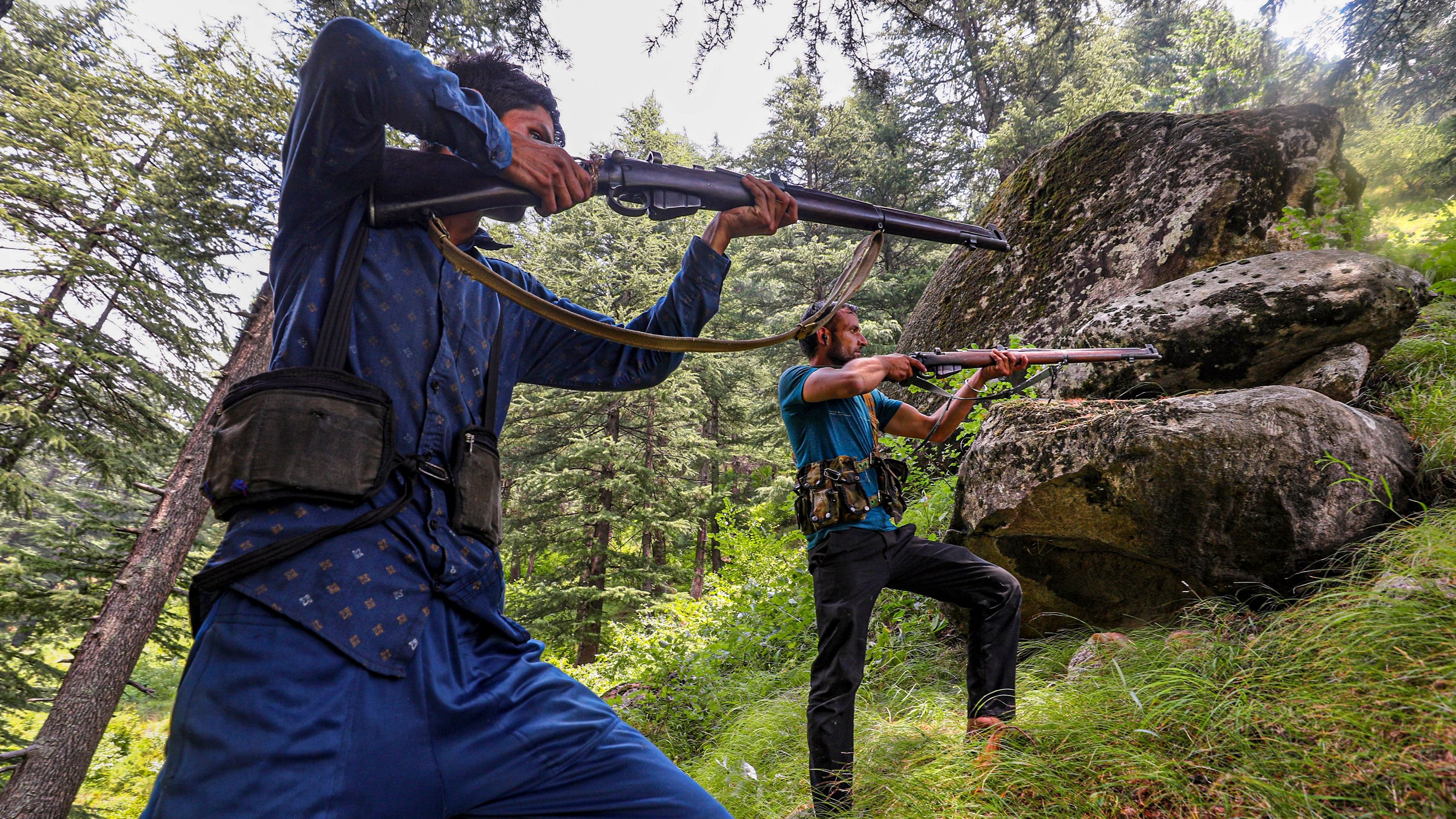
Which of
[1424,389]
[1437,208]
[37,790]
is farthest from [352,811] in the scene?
[1437,208]

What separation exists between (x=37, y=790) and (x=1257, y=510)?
10280 millimetres

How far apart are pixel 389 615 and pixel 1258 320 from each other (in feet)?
16.5

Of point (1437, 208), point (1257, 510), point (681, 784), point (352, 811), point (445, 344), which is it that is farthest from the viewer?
point (1437, 208)

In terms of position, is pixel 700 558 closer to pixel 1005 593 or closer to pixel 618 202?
pixel 1005 593

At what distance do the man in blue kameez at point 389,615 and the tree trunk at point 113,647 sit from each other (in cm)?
603

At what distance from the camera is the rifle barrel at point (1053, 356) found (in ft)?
13.4

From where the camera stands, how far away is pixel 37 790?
6328mm

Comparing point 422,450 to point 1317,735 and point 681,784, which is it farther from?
point 1317,735

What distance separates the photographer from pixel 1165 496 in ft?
11.3

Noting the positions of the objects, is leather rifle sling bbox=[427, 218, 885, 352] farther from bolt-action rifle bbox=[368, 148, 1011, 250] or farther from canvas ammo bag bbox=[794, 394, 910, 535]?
canvas ammo bag bbox=[794, 394, 910, 535]

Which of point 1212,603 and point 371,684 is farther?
point 1212,603

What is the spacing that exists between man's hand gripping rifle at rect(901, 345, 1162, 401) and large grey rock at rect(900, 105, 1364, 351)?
87 centimetres

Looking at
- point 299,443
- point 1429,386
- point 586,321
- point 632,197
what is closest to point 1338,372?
point 1429,386

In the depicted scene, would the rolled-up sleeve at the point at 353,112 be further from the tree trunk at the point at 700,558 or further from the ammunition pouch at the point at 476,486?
the tree trunk at the point at 700,558
